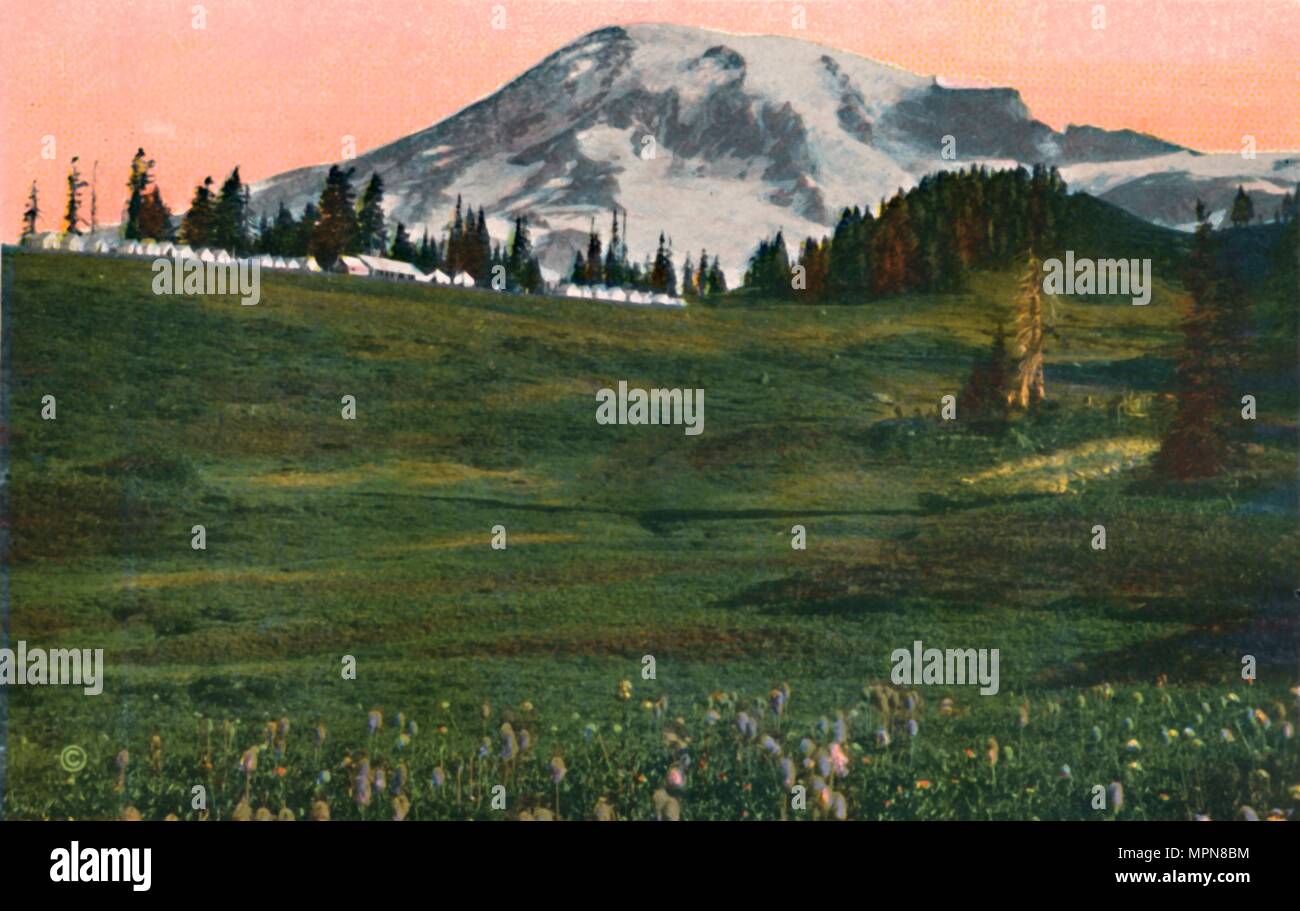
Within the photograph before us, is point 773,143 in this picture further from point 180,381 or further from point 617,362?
point 180,381

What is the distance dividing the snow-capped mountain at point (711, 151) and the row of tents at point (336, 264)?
1.18 feet

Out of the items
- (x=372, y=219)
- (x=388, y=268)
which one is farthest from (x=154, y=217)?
(x=388, y=268)

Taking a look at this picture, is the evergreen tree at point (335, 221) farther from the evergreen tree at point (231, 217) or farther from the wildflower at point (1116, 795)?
the wildflower at point (1116, 795)

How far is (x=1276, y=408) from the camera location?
11.6m

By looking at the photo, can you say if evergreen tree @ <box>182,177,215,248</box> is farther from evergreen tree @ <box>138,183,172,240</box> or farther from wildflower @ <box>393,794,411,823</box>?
wildflower @ <box>393,794,411,823</box>

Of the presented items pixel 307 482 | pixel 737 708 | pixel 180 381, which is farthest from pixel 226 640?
pixel 737 708

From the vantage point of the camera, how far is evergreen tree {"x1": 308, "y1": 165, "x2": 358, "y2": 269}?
38.5 ft

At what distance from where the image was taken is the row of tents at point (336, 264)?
1141 centimetres

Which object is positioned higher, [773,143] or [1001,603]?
[773,143]

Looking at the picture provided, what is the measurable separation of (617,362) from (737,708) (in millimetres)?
3082

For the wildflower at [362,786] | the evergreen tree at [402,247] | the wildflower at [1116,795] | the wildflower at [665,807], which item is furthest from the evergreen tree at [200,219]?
the wildflower at [1116,795]
